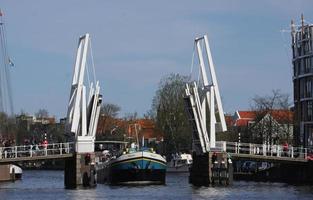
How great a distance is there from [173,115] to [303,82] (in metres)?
23.1

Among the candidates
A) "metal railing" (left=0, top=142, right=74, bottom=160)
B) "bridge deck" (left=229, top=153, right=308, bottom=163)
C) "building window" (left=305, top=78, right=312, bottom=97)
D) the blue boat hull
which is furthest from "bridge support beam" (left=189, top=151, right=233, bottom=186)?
"building window" (left=305, top=78, right=312, bottom=97)

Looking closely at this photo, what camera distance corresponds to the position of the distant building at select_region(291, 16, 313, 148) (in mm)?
108375

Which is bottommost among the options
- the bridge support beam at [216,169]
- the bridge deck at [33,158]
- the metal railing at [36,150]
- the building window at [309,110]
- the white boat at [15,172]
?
the white boat at [15,172]

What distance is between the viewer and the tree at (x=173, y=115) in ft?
417

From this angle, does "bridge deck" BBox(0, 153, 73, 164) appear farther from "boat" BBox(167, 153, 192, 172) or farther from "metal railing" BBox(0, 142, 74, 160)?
"boat" BBox(167, 153, 192, 172)

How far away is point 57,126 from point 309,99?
3718 inches

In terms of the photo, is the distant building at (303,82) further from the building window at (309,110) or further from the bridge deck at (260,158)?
the bridge deck at (260,158)

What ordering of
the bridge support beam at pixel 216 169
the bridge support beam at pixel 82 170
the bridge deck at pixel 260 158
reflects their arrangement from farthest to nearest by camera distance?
the bridge deck at pixel 260 158 → the bridge support beam at pixel 216 169 → the bridge support beam at pixel 82 170

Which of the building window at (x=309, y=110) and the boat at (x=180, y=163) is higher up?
the building window at (x=309, y=110)

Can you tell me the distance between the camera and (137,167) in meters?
75.7

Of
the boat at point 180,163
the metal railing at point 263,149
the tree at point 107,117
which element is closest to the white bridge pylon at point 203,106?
the metal railing at point 263,149

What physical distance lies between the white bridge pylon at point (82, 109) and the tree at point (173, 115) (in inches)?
2126

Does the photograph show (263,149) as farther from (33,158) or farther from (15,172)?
(15,172)

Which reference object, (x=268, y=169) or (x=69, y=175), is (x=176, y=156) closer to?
(x=268, y=169)
